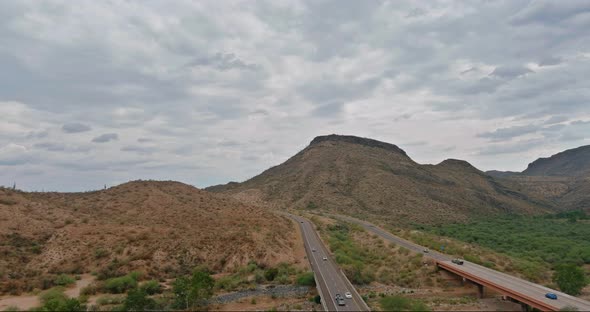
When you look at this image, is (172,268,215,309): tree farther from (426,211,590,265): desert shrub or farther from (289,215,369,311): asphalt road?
(426,211,590,265): desert shrub

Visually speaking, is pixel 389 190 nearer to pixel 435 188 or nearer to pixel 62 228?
pixel 435 188

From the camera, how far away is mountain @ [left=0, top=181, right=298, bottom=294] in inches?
2072

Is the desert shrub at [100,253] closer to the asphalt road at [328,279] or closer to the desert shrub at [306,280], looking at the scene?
the desert shrub at [306,280]

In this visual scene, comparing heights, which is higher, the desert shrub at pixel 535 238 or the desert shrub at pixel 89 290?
the desert shrub at pixel 89 290

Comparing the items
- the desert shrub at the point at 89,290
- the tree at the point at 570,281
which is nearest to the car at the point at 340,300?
the desert shrub at the point at 89,290

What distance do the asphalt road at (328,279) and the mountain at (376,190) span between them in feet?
180

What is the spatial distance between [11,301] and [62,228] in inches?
887

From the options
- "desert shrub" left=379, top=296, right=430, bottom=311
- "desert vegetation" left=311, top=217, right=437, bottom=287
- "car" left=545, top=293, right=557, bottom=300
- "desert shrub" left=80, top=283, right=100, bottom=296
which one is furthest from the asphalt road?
"desert shrub" left=80, top=283, right=100, bottom=296

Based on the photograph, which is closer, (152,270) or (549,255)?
(152,270)

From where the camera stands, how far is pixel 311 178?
528ft

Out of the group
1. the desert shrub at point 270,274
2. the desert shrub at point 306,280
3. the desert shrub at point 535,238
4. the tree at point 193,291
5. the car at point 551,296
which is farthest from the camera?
the desert shrub at point 535,238

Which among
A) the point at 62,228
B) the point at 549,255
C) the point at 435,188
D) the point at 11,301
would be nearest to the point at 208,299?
the point at 11,301

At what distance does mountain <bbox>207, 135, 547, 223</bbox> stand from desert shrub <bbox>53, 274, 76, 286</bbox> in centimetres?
8805

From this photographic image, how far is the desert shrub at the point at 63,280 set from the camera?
46875 millimetres
